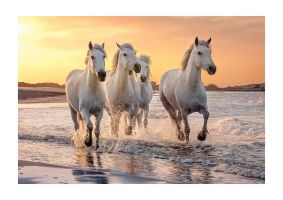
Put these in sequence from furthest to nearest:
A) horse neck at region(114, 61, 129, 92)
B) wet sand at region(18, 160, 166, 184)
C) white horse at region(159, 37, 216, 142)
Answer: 1. horse neck at region(114, 61, 129, 92)
2. white horse at region(159, 37, 216, 142)
3. wet sand at region(18, 160, 166, 184)

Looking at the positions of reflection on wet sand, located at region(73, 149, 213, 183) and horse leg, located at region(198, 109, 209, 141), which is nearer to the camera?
reflection on wet sand, located at region(73, 149, 213, 183)

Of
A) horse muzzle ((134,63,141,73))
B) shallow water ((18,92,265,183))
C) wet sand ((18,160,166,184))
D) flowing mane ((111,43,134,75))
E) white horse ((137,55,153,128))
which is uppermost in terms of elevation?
flowing mane ((111,43,134,75))

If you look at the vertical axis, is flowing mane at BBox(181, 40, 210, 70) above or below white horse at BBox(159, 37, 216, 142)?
above

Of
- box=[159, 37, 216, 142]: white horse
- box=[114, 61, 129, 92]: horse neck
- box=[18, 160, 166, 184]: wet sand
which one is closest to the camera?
box=[18, 160, 166, 184]: wet sand

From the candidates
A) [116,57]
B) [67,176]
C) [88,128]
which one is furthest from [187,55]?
[67,176]

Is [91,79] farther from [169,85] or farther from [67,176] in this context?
[67,176]

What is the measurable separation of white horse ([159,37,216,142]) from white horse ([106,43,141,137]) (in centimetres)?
28

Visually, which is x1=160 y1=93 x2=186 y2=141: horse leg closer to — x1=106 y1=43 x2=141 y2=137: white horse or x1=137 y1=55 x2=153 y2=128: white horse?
x1=137 y1=55 x2=153 y2=128: white horse

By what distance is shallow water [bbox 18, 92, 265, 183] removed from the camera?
5891 millimetres

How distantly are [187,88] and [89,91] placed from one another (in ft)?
2.67

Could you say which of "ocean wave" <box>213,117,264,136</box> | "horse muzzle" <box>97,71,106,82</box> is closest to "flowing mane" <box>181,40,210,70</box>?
"ocean wave" <box>213,117,264,136</box>

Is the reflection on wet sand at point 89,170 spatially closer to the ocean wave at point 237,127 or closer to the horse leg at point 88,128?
the horse leg at point 88,128

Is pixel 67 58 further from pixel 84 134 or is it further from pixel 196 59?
pixel 196 59
